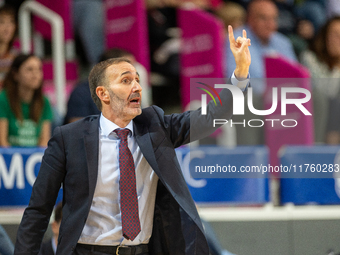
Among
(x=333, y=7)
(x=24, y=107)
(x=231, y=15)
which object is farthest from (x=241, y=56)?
(x=333, y=7)

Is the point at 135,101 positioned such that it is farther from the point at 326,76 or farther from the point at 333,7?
the point at 333,7

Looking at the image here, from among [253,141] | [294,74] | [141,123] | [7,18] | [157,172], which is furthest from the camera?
[7,18]

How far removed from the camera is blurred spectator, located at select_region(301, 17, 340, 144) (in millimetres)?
3621

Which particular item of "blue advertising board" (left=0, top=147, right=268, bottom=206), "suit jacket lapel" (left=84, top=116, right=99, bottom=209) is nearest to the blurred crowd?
"blue advertising board" (left=0, top=147, right=268, bottom=206)

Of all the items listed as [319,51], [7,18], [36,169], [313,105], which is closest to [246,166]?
[313,105]

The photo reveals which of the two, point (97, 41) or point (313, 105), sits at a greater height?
point (97, 41)

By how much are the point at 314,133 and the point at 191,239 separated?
1.90m

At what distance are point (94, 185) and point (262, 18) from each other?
3556mm

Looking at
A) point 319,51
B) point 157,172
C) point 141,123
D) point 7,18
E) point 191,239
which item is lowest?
point 191,239

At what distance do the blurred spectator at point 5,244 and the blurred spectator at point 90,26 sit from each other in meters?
2.76

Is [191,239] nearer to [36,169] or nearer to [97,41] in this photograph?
[36,169]

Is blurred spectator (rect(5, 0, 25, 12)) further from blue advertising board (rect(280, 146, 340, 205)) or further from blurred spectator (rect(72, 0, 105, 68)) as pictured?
blue advertising board (rect(280, 146, 340, 205))

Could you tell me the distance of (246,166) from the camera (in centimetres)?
316

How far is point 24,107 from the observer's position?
13.5 ft
